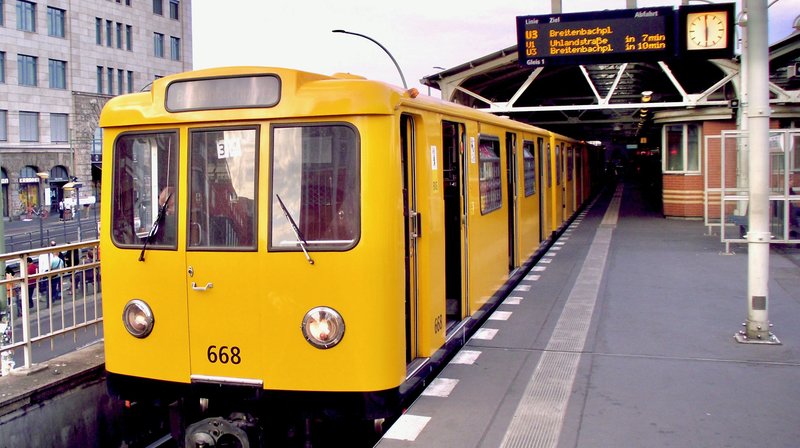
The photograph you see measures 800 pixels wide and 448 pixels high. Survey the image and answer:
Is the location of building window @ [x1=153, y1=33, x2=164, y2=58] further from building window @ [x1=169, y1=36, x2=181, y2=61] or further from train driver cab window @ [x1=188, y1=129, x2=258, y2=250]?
train driver cab window @ [x1=188, y1=129, x2=258, y2=250]

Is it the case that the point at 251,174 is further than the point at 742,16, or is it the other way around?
the point at 742,16

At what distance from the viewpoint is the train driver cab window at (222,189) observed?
526cm

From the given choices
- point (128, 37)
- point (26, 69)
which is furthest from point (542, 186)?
point (128, 37)

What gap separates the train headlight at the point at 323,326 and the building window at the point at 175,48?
197ft

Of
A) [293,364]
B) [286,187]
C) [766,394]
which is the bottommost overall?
[766,394]

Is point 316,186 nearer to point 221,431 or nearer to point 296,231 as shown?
point 296,231

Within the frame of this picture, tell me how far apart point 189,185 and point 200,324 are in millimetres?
996

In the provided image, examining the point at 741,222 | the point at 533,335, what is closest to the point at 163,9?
the point at 741,222

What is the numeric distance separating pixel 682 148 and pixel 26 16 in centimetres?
4170

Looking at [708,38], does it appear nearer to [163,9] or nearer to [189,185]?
[189,185]

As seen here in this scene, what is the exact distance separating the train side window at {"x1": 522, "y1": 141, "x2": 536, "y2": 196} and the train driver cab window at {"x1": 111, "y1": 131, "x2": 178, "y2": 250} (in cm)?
775

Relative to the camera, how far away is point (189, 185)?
5.36 m

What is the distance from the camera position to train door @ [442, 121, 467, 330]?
7.51 m

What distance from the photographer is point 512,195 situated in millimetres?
11523
